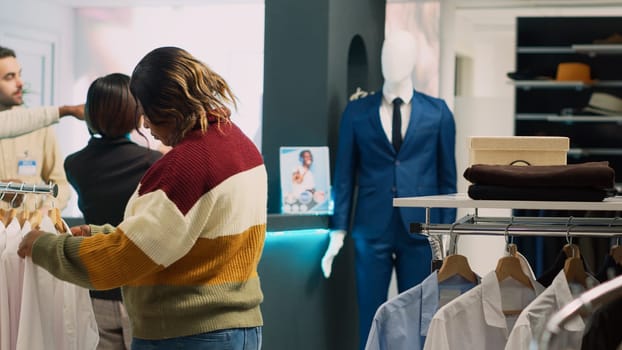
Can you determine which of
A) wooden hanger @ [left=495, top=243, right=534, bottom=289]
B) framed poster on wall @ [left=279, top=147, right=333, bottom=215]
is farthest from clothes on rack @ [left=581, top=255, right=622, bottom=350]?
framed poster on wall @ [left=279, top=147, right=333, bottom=215]

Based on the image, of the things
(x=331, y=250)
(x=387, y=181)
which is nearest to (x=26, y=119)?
(x=331, y=250)

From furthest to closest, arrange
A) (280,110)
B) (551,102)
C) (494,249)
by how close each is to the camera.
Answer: (551,102) → (494,249) → (280,110)

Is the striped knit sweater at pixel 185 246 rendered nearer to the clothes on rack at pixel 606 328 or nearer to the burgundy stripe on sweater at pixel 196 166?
the burgundy stripe on sweater at pixel 196 166

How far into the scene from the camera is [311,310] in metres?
4.82

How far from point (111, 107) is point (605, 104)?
4.73m

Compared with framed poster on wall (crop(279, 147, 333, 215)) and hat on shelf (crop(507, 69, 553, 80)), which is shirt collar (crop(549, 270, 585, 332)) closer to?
framed poster on wall (crop(279, 147, 333, 215))

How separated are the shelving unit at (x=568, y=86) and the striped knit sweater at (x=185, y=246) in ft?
16.6

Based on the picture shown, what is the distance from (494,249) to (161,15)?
18.9ft

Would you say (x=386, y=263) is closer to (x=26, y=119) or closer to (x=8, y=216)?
(x=26, y=119)

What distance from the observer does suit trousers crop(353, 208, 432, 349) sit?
4.86 metres

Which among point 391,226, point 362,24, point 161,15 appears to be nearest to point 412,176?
point 391,226

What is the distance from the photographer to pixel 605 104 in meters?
6.97

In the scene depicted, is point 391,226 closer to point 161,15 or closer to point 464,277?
point 464,277

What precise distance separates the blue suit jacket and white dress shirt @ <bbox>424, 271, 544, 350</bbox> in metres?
2.41
